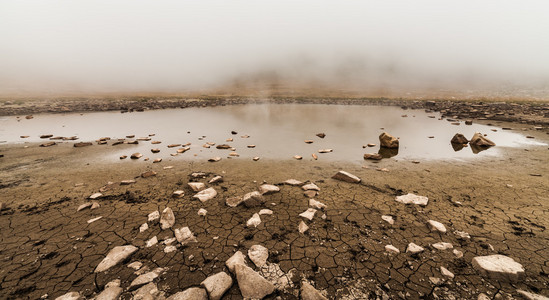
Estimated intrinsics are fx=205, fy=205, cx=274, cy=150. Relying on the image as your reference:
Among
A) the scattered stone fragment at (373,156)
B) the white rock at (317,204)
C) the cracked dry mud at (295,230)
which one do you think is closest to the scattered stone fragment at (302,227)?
the cracked dry mud at (295,230)

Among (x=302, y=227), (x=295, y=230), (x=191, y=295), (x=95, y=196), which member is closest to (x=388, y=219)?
(x=302, y=227)

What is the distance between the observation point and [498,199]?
5.48 meters

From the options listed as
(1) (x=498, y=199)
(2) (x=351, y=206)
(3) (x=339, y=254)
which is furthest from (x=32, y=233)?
(1) (x=498, y=199)

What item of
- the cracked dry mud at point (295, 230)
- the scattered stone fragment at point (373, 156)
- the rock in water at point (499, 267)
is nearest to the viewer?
the rock in water at point (499, 267)

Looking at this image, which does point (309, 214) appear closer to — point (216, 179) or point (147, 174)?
point (216, 179)

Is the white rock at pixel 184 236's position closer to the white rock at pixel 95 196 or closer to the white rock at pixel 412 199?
the white rock at pixel 95 196

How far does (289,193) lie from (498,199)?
5561 millimetres

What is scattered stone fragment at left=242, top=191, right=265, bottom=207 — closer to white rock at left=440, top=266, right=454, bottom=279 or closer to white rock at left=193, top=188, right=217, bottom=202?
white rock at left=193, top=188, right=217, bottom=202

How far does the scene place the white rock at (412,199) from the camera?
527cm

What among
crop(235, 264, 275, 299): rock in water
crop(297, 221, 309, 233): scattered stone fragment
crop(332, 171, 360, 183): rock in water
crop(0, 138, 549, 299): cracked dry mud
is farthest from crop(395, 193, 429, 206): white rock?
crop(235, 264, 275, 299): rock in water

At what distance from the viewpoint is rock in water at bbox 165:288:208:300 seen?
2750mm

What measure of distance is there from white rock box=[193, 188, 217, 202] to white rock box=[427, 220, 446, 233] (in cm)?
519

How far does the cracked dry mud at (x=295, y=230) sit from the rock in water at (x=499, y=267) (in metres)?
0.10

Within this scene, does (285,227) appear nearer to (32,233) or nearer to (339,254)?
(339,254)
